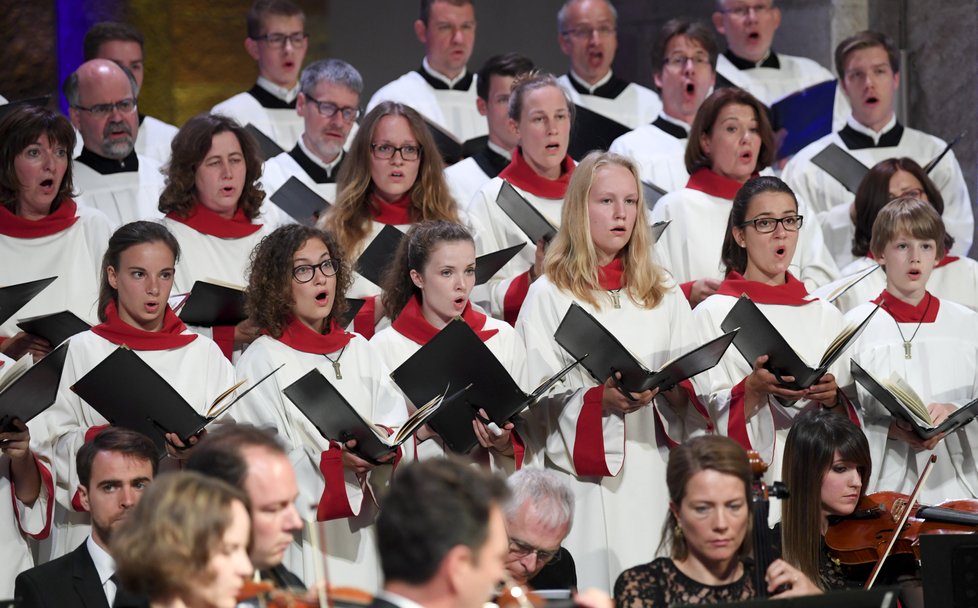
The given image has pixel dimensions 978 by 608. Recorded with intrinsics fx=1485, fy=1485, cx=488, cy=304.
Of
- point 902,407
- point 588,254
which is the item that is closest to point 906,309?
point 902,407

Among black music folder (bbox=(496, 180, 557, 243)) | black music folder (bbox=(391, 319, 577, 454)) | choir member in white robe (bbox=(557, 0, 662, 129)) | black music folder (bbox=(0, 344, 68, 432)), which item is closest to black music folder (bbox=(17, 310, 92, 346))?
black music folder (bbox=(0, 344, 68, 432))

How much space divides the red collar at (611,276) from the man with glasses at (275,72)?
2.65m

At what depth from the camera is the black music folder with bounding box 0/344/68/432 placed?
4344mm

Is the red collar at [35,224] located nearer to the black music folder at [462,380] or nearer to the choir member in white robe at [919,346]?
the black music folder at [462,380]

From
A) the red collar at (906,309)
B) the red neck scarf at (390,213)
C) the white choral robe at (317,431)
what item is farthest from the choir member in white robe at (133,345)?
the red collar at (906,309)

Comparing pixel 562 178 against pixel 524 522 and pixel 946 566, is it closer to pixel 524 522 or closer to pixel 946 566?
pixel 524 522

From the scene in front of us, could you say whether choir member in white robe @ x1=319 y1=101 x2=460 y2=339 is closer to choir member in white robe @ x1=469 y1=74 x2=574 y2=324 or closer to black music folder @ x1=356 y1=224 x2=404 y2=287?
choir member in white robe @ x1=469 y1=74 x2=574 y2=324

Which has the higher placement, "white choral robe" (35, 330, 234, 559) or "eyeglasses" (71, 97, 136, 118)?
"eyeglasses" (71, 97, 136, 118)

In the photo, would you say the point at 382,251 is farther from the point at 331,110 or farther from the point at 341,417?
the point at 331,110

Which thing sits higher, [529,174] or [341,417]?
[529,174]

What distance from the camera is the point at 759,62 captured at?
27.1ft

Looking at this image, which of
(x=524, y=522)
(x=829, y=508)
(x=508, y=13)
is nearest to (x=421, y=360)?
(x=524, y=522)

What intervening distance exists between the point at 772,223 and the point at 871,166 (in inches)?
81.7

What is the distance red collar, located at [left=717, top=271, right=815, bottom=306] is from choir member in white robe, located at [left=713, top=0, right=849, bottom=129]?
8.85 ft
